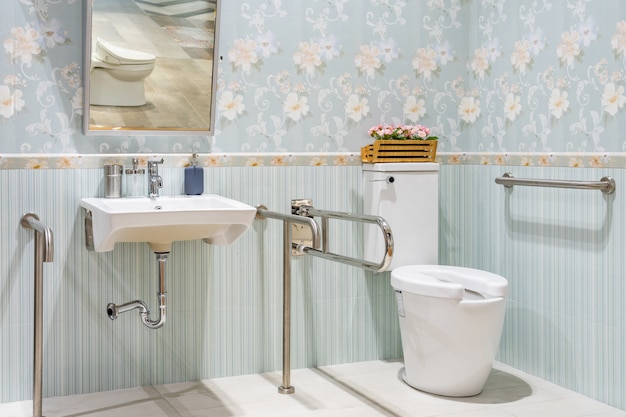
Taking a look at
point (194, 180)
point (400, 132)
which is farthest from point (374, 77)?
point (194, 180)

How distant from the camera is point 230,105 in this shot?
10.7 ft

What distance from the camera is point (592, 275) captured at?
2.99 meters

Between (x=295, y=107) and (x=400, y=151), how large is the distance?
505 mm

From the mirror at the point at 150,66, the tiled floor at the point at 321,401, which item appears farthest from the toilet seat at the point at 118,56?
the tiled floor at the point at 321,401

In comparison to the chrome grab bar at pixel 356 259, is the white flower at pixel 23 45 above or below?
above

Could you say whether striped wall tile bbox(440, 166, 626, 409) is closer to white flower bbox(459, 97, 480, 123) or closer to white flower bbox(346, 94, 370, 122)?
white flower bbox(459, 97, 480, 123)

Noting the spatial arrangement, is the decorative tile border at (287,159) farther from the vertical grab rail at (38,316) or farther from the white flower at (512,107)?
the vertical grab rail at (38,316)

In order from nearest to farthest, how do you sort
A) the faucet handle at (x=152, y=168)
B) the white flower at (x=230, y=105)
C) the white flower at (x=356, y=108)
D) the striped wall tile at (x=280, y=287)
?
the striped wall tile at (x=280, y=287)
the faucet handle at (x=152, y=168)
the white flower at (x=230, y=105)
the white flower at (x=356, y=108)

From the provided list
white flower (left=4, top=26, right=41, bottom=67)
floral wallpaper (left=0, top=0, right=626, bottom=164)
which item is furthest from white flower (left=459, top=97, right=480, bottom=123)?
white flower (left=4, top=26, right=41, bottom=67)

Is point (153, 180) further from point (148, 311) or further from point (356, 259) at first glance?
point (356, 259)

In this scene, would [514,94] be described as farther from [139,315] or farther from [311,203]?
[139,315]

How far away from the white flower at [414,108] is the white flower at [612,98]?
0.93 meters

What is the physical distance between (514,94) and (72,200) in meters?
1.95

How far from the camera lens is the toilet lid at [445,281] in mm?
2939
